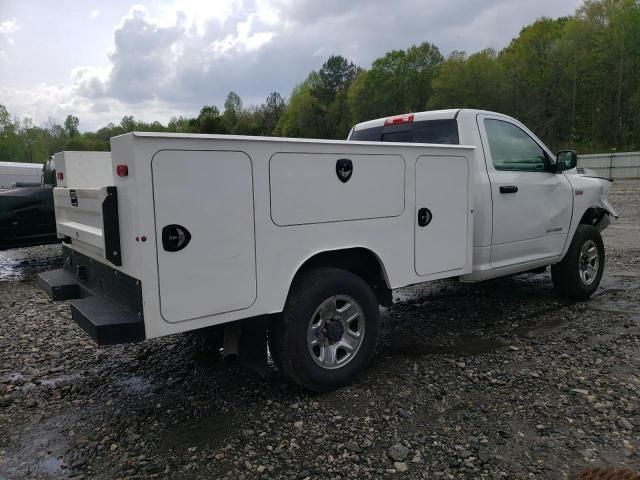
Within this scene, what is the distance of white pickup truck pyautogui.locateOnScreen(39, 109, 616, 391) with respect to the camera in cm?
296

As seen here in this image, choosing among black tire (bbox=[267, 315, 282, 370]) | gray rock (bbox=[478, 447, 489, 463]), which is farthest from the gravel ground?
black tire (bbox=[267, 315, 282, 370])

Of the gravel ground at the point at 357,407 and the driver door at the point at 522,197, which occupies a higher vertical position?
the driver door at the point at 522,197

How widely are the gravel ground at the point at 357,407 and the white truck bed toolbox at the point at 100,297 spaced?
76 centimetres

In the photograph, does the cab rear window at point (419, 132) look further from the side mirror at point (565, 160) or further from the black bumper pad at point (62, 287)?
the black bumper pad at point (62, 287)

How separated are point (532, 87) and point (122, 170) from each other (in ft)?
185

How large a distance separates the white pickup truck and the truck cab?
22 millimetres

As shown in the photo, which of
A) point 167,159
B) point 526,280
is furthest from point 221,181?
point 526,280

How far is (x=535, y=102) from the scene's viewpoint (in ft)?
168

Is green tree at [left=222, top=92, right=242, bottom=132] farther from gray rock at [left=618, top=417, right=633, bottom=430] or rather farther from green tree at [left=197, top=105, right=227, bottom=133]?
gray rock at [left=618, top=417, right=633, bottom=430]

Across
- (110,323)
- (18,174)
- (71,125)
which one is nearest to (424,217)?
(110,323)

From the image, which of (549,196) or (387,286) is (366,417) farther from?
(549,196)

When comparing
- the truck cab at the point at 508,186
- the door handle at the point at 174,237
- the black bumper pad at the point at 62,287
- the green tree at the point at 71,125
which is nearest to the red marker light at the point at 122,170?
the door handle at the point at 174,237

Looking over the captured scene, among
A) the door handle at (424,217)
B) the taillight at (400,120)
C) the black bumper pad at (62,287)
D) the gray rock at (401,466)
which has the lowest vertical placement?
the gray rock at (401,466)

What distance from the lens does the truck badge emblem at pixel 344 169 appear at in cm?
364
